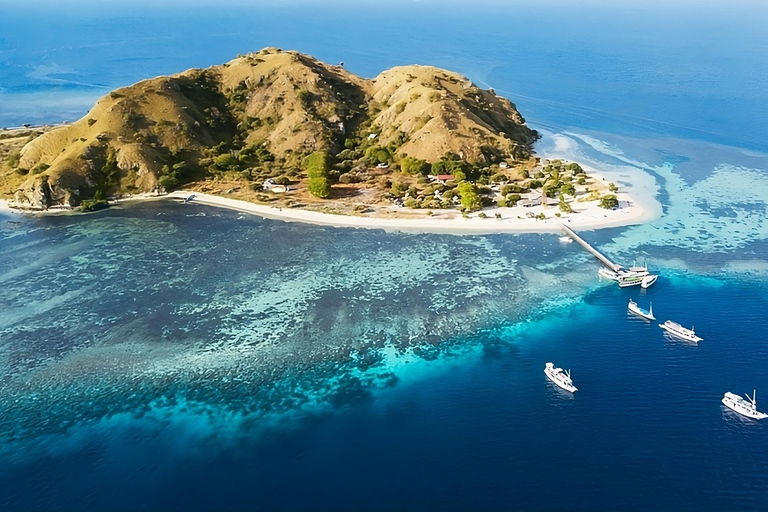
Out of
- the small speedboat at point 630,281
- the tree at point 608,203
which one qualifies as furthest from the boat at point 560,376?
the tree at point 608,203

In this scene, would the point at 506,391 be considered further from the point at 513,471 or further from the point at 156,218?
the point at 156,218

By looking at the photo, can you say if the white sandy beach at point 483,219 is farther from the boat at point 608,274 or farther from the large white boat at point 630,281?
the large white boat at point 630,281

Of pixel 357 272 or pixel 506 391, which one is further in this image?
pixel 357 272

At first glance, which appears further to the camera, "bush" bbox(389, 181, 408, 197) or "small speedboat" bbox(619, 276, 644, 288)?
"bush" bbox(389, 181, 408, 197)

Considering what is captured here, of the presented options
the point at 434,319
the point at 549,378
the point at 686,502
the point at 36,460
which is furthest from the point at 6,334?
the point at 686,502

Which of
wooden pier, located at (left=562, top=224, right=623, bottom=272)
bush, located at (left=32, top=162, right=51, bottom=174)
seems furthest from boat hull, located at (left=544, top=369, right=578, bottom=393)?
bush, located at (left=32, top=162, right=51, bottom=174)

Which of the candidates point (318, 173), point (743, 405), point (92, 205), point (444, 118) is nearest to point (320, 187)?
point (318, 173)

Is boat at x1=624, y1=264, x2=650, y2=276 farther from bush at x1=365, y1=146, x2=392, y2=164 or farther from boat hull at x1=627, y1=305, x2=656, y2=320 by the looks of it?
bush at x1=365, y1=146, x2=392, y2=164
